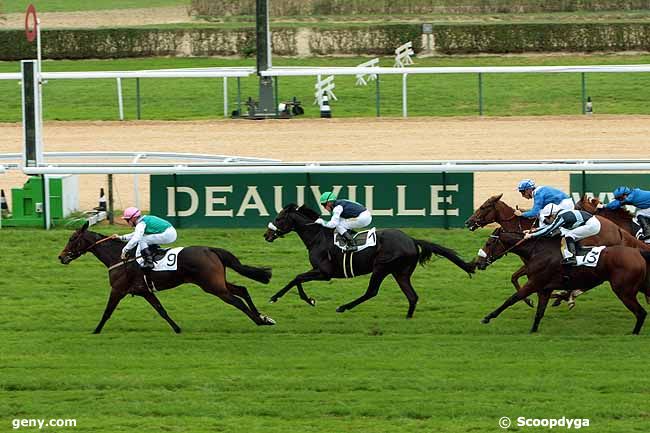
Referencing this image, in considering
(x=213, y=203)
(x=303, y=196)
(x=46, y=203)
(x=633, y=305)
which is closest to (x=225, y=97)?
(x=46, y=203)

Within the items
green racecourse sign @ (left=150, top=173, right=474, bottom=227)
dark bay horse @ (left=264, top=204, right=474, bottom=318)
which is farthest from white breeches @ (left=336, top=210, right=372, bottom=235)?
green racecourse sign @ (left=150, top=173, right=474, bottom=227)

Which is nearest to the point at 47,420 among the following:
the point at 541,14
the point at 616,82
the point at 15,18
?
the point at 616,82

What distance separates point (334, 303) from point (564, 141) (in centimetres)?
874

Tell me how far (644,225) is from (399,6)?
86.4 feet

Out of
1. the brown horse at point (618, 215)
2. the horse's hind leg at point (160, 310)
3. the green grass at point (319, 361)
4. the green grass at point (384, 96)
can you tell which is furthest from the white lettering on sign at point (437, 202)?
the green grass at point (384, 96)

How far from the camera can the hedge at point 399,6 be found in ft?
121

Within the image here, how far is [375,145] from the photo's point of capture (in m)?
20.2

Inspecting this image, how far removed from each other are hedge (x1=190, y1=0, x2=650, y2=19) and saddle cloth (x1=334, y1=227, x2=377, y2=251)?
85.7ft

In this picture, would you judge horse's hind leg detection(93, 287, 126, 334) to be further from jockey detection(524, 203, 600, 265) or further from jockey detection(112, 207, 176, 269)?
jockey detection(524, 203, 600, 265)

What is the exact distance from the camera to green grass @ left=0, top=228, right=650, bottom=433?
9078mm

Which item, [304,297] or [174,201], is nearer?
[304,297]

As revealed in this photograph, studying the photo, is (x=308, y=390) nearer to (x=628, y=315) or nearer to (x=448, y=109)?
(x=628, y=315)

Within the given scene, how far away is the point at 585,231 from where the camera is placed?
446 inches

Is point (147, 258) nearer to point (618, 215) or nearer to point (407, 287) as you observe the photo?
point (407, 287)
